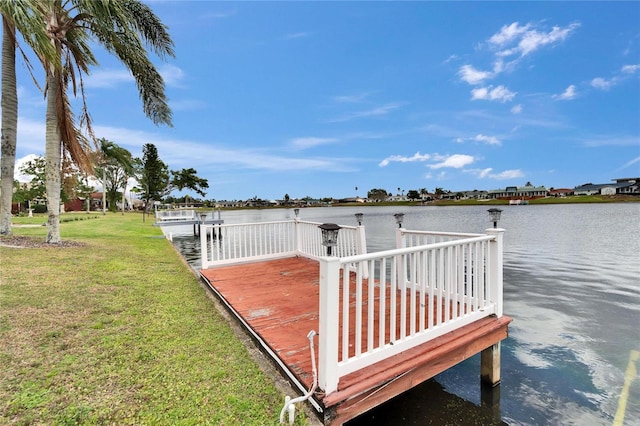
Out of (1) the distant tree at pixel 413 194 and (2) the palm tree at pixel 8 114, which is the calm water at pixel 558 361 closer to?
(2) the palm tree at pixel 8 114

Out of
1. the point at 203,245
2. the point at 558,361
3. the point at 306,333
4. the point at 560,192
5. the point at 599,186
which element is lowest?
the point at 558,361

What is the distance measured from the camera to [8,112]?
25.2ft

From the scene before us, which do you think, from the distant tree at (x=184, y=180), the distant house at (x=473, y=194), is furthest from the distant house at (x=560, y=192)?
the distant tree at (x=184, y=180)

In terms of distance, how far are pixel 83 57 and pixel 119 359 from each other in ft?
32.9

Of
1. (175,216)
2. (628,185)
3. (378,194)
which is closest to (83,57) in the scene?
(175,216)

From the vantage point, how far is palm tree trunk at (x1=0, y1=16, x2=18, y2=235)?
25.0ft

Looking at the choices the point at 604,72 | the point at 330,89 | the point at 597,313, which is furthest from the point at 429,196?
the point at 597,313

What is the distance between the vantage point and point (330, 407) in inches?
77.4

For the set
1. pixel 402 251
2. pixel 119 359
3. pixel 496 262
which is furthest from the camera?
pixel 496 262

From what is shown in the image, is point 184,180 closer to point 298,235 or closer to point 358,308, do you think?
point 298,235

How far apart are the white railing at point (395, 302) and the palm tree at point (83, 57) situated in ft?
28.1

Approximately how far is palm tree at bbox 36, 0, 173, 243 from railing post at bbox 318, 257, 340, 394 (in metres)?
8.53

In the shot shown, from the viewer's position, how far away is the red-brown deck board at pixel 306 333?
2.19 meters

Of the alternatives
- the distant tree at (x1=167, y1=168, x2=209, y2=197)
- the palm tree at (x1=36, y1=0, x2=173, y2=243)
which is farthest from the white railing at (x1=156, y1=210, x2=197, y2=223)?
the distant tree at (x1=167, y1=168, x2=209, y2=197)
